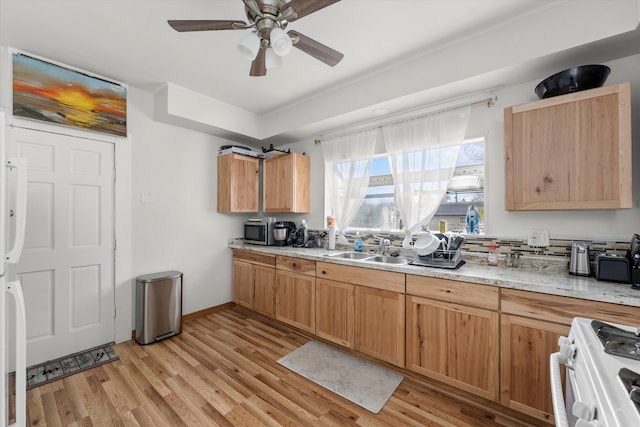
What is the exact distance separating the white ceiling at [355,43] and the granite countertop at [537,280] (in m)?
1.49

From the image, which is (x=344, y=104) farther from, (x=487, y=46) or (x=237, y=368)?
(x=237, y=368)

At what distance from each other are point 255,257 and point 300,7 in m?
2.65

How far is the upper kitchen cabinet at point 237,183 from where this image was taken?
3.38 metres

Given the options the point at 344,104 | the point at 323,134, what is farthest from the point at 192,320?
the point at 344,104

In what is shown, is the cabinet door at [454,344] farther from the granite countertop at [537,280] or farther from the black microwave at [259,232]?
the black microwave at [259,232]

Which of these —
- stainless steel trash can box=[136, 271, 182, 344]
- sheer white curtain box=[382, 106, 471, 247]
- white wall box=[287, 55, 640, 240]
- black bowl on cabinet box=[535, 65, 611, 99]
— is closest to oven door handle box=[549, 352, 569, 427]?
white wall box=[287, 55, 640, 240]

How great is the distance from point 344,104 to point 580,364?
8.44 ft

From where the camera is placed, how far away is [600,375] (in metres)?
0.72

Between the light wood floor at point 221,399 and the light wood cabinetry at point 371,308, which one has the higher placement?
the light wood cabinetry at point 371,308

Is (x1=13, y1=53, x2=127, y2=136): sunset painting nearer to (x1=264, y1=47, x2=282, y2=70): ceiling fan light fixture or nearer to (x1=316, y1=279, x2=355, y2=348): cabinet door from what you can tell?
(x1=264, y1=47, x2=282, y2=70): ceiling fan light fixture

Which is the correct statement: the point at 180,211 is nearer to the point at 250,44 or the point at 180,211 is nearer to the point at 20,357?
the point at 20,357

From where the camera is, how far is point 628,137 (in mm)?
1546

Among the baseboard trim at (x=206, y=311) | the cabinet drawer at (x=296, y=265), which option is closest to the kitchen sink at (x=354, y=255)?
the cabinet drawer at (x=296, y=265)

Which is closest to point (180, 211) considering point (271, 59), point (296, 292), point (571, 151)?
point (296, 292)
